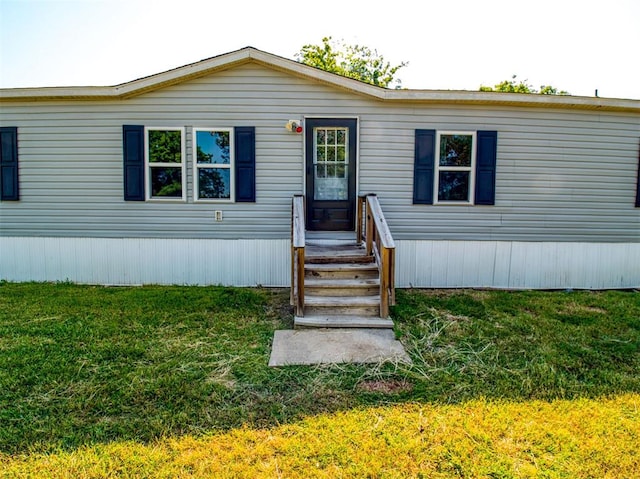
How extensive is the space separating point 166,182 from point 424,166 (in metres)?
4.34

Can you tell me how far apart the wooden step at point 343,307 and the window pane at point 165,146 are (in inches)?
139

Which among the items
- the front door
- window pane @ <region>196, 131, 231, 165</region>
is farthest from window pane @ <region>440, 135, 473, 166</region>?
window pane @ <region>196, 131, 231, 165</region>

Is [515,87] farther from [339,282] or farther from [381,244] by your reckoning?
[339,282]

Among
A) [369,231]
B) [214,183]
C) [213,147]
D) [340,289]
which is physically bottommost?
[340,289]

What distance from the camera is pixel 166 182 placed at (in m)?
6.38

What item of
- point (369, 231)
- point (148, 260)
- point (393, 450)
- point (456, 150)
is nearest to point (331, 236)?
point (369, 231)

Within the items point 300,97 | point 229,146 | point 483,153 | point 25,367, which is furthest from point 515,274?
point 25,367

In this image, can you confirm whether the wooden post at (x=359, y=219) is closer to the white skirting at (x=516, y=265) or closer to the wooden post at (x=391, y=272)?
the white skirting at (x=516, y=265)

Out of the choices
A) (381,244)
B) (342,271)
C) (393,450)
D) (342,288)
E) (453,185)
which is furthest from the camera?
(453,185)

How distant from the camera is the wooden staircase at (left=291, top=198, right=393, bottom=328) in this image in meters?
4.44

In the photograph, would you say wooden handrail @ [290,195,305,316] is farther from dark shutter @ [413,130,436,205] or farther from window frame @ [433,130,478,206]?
window frame @ [433,130,478,206]

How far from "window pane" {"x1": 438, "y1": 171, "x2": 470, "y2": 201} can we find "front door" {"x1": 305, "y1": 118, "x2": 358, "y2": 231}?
1.51 meters

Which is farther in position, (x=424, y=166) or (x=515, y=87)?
(x=515, y=87)

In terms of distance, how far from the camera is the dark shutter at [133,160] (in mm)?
6230
